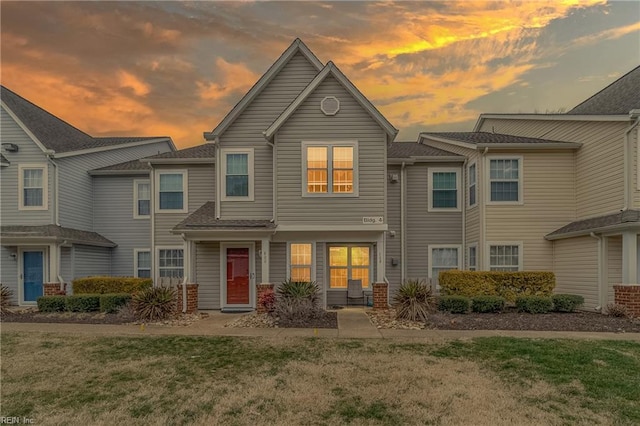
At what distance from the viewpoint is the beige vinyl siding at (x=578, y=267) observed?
1327 centimetres

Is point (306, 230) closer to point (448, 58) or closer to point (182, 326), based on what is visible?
point (182, 326)

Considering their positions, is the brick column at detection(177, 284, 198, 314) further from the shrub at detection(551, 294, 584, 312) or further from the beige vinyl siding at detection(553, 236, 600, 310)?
the beige vinyl siding at detection(553, 236, 600, 310)

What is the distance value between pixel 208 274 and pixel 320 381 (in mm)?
9509

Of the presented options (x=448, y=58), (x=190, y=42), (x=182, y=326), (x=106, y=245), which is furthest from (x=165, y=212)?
(x=448, y=58)

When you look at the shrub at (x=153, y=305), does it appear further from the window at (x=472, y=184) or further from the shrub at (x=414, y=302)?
the window at (x=472, y=184)

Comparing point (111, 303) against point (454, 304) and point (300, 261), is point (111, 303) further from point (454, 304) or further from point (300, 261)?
point (454, 304)

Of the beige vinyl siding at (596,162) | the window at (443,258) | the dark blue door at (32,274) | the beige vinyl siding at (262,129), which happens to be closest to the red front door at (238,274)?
the beige vinyl siding at (262,129)

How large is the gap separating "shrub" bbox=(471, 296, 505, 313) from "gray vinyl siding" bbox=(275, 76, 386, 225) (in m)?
4.25

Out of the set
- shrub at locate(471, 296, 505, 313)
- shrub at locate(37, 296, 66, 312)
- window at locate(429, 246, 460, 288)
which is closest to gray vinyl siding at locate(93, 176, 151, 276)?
shrub at locate(37, 296, 66, 312)

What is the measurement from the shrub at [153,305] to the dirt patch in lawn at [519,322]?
630 centimetres

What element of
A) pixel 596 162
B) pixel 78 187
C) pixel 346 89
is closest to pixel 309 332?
pixel 346 89

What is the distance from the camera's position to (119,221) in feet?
58.1

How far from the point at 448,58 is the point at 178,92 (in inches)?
522

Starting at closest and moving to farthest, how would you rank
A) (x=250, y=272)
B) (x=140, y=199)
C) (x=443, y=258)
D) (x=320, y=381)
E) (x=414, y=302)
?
1. (x=320, y=381)
2. (x=414, y=302)
3. (x=250, y=272)
4. (x=443, y=258)
5. (x=140, y=199)
